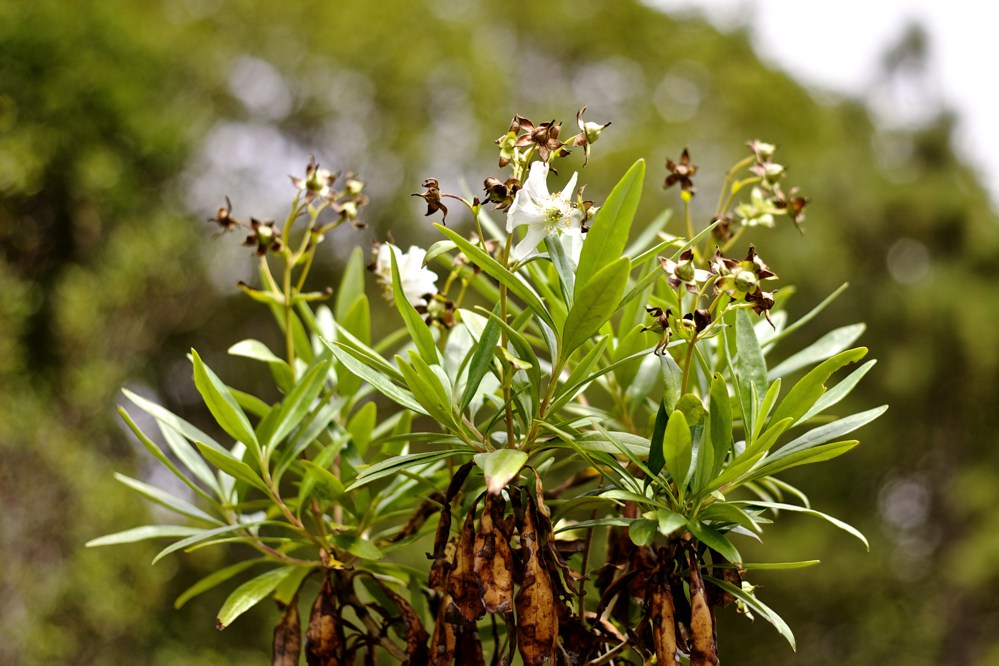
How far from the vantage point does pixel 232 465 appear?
0.73 m

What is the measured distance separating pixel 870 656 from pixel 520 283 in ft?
24.7

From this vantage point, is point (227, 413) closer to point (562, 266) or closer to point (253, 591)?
point (253, 591)

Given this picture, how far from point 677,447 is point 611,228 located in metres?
0.16

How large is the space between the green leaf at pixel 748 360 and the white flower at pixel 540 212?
0.18 meters

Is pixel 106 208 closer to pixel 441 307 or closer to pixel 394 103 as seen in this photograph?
pixel 394 103

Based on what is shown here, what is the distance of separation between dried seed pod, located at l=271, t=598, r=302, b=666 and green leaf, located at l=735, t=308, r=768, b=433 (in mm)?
420

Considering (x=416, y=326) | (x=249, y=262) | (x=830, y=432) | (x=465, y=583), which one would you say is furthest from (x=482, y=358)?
(x=249, y=262)

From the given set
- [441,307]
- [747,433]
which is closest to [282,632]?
[441,307]

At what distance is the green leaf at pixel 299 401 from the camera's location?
2.61 feet

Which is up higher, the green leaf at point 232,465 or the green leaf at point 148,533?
the green leaf at point 232,465

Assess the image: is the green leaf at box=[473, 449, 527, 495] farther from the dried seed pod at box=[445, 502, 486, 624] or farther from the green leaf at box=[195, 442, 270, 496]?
the green leaf at box=[195, 442, 270, 496]

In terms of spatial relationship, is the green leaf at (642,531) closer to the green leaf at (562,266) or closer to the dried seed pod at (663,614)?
the dried seed pod at (663,614)

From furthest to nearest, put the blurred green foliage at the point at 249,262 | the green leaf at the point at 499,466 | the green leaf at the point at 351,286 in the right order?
the blurred green foliage at the point at 249,262
the green leaf at the point at 351,286
the green leaf at the point at 499,466

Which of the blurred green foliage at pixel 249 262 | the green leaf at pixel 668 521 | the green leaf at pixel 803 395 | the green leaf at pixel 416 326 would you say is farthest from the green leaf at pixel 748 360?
the blurred green foliage at pixel 249 262
